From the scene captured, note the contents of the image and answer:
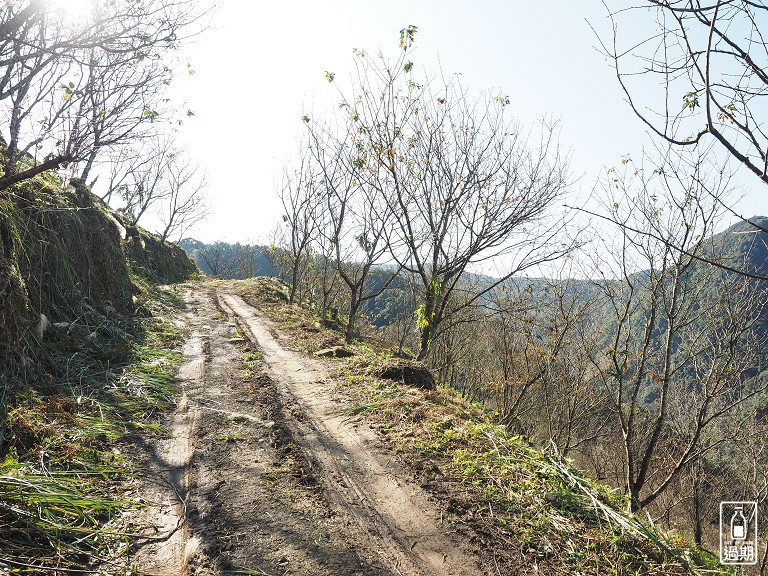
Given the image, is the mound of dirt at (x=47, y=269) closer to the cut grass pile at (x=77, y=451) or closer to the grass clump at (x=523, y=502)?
the cut grass pile at (x=77, y=451)

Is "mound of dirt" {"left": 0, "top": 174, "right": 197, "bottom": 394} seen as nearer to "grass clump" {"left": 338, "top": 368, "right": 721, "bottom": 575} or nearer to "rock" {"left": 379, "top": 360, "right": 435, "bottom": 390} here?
"grass clump" {"left": 338, "top": 368, "right": 721, "bottom": 575}

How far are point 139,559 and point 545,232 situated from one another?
9.97 metres

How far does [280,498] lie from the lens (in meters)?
3.30

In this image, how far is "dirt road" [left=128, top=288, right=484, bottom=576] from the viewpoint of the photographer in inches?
105

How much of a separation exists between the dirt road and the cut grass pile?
0.27 m

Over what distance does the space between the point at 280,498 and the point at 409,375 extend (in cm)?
366

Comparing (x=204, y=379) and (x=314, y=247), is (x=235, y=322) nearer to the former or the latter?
(x=204, y=379)

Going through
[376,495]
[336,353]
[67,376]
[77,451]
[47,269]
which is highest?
[47,269]

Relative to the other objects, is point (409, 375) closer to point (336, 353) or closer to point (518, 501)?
point (336, 353)

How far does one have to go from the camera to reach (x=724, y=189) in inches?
310

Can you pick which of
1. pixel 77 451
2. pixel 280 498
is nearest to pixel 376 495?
pixel 280 498

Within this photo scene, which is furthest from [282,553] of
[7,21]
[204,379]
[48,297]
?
[48,297]

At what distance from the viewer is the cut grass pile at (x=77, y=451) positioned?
96.8 inches

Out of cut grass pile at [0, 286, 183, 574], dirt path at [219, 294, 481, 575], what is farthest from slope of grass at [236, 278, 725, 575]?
cut grass pile at [0, 286, 183, 574]
